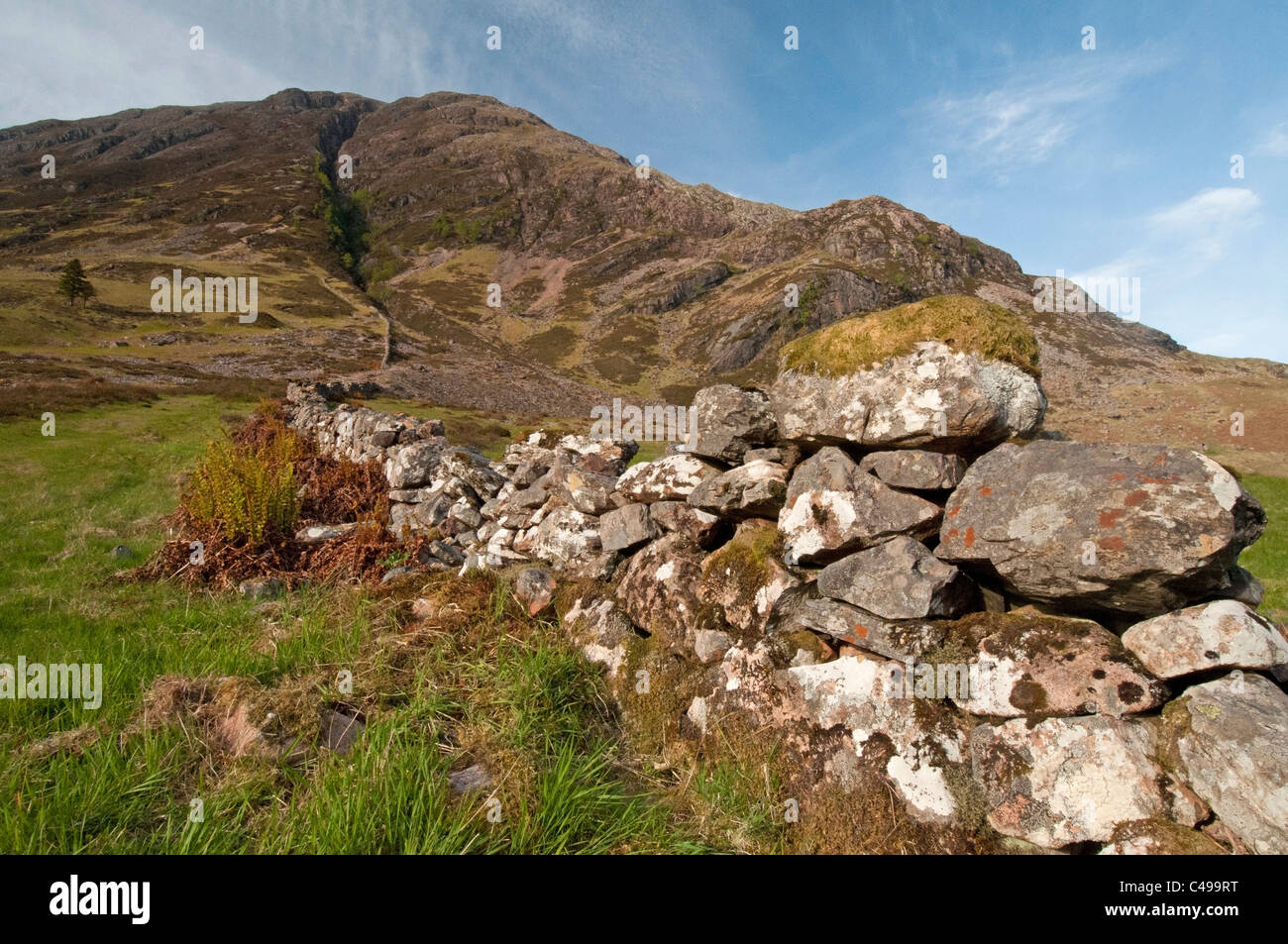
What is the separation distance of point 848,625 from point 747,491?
1.70 meters

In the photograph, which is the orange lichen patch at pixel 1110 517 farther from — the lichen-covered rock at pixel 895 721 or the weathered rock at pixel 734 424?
the weathered rock at pixel 734 424

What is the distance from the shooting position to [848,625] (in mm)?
4277

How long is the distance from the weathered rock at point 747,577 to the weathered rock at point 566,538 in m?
1.96

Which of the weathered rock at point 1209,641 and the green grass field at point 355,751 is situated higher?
the weathered rock at point 1209,641

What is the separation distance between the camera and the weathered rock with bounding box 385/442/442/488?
1083 cm

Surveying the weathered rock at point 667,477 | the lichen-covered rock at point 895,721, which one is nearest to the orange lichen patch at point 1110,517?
the lichen-covered rock at point 895,721

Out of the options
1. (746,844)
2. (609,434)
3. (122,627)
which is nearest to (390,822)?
(746,844)

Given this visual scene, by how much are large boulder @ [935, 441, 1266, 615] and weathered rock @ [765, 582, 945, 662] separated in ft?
2.10

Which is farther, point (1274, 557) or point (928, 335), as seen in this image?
point (1274, 557)

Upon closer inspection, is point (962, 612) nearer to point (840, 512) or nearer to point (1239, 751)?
point (840, 512)

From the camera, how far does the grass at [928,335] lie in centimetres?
464

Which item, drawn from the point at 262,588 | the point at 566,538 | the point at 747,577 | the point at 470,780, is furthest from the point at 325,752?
the point at 262,588

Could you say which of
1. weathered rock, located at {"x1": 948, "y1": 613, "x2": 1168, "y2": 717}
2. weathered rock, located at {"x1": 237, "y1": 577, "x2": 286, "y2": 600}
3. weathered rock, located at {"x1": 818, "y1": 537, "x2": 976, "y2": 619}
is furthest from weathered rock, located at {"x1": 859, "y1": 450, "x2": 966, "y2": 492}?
weathered rock, located at {"x1": 237, "y1": 577, "x2": 286, "y2": 600}

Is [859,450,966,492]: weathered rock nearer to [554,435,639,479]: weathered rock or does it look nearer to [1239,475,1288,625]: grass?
[554,435,639,479]: weathered rock
